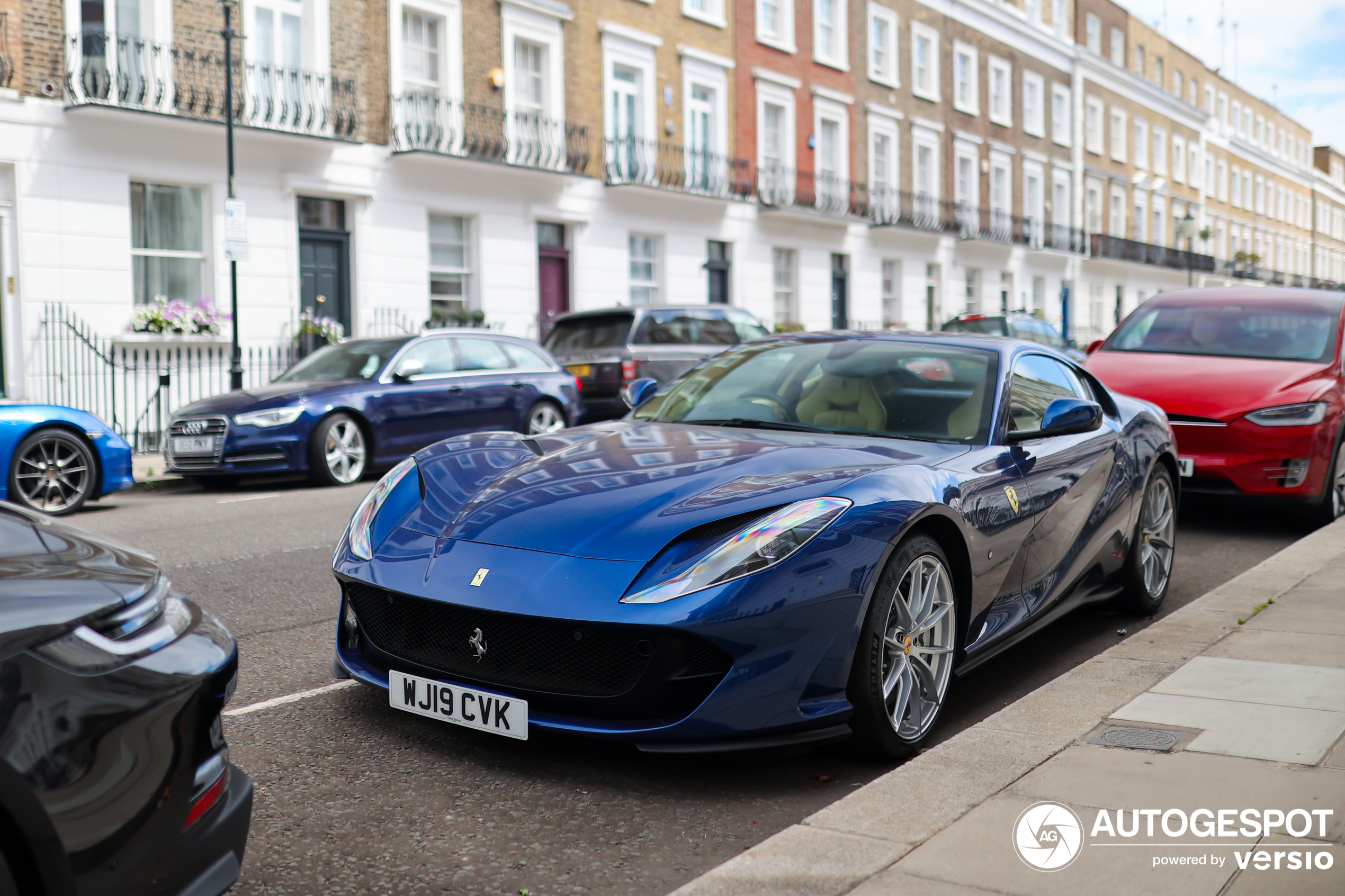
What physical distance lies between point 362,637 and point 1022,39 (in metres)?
39.5

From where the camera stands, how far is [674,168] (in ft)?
79.5

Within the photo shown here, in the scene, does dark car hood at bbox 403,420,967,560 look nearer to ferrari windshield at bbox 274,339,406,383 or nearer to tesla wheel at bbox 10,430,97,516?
tesla wheel at bbox 10,430,97,516

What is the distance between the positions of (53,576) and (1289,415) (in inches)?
313

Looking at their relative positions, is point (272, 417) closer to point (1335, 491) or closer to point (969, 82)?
point (1335, 491)

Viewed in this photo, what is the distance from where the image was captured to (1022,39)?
3878 centimetres

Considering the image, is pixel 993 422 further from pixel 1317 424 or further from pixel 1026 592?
pixel 1317 424

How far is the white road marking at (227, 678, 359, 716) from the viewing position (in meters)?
4.21

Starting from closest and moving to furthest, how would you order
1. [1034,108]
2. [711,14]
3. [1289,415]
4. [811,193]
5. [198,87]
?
[1289,415], [198,87], [711,14], [811,193], [1034,108]

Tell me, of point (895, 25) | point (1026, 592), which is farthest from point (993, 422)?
point (895, 25)

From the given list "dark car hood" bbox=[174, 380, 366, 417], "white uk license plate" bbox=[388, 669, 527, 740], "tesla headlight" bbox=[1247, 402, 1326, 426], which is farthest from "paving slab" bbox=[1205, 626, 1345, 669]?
"dark car hood" bbox=[174, 380, 366, 417]

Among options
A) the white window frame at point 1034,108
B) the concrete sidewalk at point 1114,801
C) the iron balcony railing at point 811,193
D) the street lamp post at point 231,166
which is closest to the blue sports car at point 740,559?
the concrete sidewalk at point 1114,801

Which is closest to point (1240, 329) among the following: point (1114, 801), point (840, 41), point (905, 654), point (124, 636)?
point (905, 654)

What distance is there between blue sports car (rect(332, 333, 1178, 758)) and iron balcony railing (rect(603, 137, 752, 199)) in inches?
728

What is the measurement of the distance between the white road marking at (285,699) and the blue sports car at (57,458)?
20.2 feet
